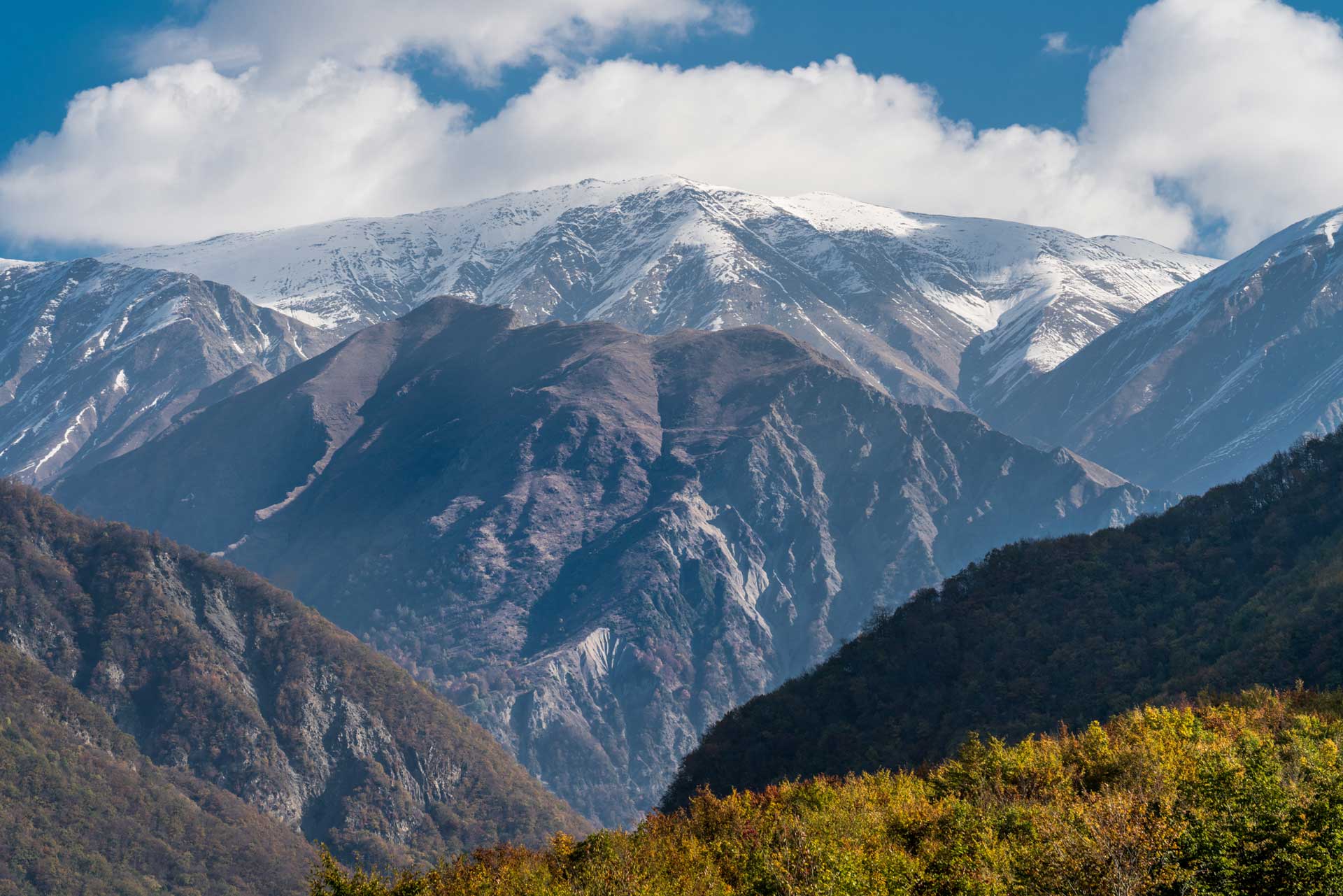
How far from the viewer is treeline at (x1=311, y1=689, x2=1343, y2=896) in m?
72.9

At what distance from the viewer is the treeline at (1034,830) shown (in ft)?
239

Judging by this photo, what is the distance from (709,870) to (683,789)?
93.0 metres

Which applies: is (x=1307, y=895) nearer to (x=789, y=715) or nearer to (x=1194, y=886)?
(x=1194, y=886)

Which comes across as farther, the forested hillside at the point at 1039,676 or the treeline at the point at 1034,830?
the forested hillside at the point at 1039,676

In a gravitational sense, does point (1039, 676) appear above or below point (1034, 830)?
below

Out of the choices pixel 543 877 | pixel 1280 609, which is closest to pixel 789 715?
pixel 1280 609

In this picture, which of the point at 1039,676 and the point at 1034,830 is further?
the point at 1039,676

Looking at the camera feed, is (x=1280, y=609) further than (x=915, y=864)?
Yes

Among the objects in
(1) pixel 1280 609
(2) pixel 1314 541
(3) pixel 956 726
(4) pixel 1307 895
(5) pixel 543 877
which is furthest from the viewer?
(2) pixel 1314 541

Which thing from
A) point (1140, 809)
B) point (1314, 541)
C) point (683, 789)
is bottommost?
point (683, 789)

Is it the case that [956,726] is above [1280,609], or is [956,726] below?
below

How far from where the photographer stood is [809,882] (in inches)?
3253

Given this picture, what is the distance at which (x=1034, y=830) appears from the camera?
86.8 m

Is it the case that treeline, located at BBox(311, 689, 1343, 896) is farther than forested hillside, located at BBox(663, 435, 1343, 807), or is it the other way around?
forested hillside, located at BBox(663, 435, 1343, 807)
